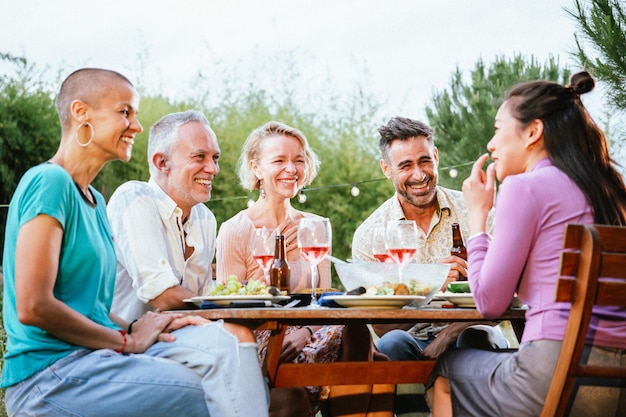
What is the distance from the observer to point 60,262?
8.13 ft

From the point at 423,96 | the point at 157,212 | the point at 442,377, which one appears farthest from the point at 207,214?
the point at 423,96

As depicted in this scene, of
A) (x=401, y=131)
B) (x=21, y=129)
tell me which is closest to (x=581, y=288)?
(x=401, y=131)

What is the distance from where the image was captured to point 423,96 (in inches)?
432

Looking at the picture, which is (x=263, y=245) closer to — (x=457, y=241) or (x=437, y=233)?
(x=457, y=241)

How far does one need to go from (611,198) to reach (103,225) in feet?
5.09

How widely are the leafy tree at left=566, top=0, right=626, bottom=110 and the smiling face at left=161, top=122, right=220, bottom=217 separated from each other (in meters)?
3.71

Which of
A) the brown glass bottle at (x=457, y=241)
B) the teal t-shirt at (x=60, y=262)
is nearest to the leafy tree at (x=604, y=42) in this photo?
the brown glass bottle at (x=457, y=241)

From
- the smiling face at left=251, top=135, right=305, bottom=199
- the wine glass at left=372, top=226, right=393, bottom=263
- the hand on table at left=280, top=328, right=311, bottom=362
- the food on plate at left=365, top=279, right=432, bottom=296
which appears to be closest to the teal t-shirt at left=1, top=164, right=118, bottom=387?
the food on plate at left=365, top=279, right=432, bottom=296

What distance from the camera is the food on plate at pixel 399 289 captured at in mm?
2699

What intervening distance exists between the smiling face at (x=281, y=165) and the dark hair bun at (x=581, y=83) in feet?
6.36

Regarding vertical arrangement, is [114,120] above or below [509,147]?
above

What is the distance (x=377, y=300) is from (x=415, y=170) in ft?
6.13

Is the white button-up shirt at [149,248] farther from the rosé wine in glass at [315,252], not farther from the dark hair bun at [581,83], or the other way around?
the dark hair bun at [581,83]

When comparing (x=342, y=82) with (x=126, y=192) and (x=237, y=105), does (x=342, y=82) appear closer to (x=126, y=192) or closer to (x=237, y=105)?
(x=237, y=105)
